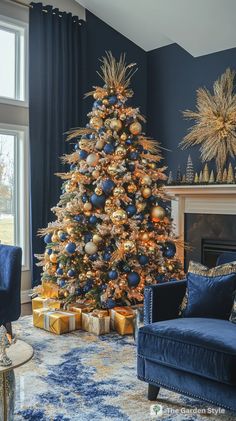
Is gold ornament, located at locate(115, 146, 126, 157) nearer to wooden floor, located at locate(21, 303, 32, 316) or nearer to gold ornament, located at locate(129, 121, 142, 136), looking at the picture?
gold ornament, located at locate(129, 121, 142, 136)

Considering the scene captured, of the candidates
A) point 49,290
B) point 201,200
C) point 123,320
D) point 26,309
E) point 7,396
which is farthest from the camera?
point 201,200

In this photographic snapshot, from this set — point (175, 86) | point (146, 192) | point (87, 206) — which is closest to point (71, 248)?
point (87, 206)

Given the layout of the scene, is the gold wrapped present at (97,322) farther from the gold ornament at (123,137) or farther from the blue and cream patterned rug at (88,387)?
the gold ornament at (123,137)

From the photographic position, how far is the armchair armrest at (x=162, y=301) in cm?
314

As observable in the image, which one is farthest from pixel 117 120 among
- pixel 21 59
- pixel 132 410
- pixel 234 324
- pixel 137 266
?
pixel 132 410

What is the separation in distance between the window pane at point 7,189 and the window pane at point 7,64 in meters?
0.52

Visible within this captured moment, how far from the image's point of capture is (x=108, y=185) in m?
4.56

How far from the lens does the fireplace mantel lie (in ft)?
18.2

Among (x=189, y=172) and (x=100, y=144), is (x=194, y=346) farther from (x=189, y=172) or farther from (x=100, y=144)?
(x=189, y=172)

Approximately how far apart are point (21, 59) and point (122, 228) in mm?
2572

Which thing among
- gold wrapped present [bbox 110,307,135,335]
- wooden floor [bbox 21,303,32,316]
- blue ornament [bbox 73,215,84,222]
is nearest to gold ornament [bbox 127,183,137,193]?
blue ornament [bbox 73,215,84,222]

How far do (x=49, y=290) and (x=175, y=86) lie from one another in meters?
3.09

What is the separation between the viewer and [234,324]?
9.60ft

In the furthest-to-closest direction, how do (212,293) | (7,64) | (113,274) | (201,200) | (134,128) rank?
(201,200) → (7,64) → (134,128) → (113,274) → (212,293)
